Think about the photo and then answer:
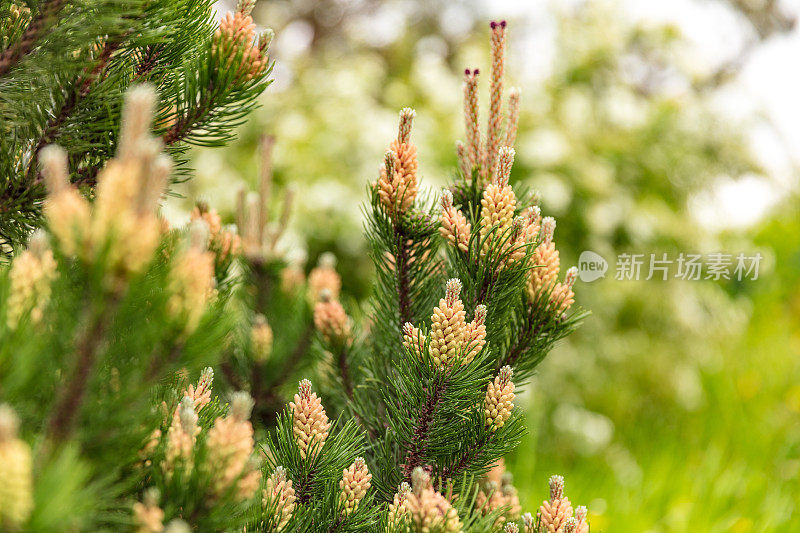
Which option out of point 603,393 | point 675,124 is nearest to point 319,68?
point 675,124

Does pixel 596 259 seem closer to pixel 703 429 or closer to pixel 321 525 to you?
pixel 321 525

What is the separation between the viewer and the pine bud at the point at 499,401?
738mm

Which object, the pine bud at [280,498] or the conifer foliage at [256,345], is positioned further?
the pine bud at [280,498]

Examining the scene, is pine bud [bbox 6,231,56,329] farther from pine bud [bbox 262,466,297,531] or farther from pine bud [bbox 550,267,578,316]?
pine bud [bbox 550,267,578,316]

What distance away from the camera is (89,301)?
1.69ft

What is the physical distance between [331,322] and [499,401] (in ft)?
1.27

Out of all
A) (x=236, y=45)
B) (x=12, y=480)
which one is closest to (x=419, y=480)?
(x=12, y=480)

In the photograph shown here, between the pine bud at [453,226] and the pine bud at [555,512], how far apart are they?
0.32 m

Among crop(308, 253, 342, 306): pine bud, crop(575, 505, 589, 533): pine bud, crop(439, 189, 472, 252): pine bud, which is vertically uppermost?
crop(308, 253, 342, 306): pine bud

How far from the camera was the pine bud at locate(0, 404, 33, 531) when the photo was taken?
1.37 ft

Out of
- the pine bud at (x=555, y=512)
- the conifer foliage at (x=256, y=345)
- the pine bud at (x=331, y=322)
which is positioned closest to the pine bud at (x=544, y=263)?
the conifer foliage at (x=256, y=345)

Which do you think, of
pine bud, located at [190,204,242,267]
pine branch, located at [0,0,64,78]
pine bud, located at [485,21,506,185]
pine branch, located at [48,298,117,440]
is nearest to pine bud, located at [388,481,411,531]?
pine branch, located at [48,298,117,440]

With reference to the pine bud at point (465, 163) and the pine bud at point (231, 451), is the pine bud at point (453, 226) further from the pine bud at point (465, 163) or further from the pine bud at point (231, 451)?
the pine bud at point (231, 451)

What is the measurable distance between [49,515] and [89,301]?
0.17 metres
